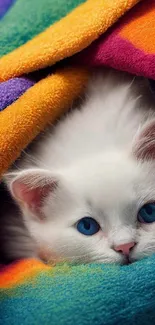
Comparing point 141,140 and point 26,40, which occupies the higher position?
point 26,40

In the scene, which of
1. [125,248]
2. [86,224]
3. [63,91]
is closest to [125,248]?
[125,248]

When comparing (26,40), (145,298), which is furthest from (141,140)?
(26,40)

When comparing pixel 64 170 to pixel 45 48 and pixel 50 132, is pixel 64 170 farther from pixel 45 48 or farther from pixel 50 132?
pixel 45 48

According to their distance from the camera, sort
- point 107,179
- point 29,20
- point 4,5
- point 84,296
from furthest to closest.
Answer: point 4,5, point 29,20, point 107,179, point 84,296

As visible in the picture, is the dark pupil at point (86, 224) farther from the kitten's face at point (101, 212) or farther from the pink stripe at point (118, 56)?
the pink stripe at point (118, 56)

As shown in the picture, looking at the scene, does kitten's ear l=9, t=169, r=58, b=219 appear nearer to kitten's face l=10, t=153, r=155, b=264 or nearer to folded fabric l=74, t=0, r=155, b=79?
kitten's face l=10, t=153, r=155, b=264

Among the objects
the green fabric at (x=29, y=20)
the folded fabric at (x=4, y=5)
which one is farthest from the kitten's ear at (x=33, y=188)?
the folded fabric at (x=4, y=5)

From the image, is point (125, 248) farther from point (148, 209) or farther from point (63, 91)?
point (63, 91)
